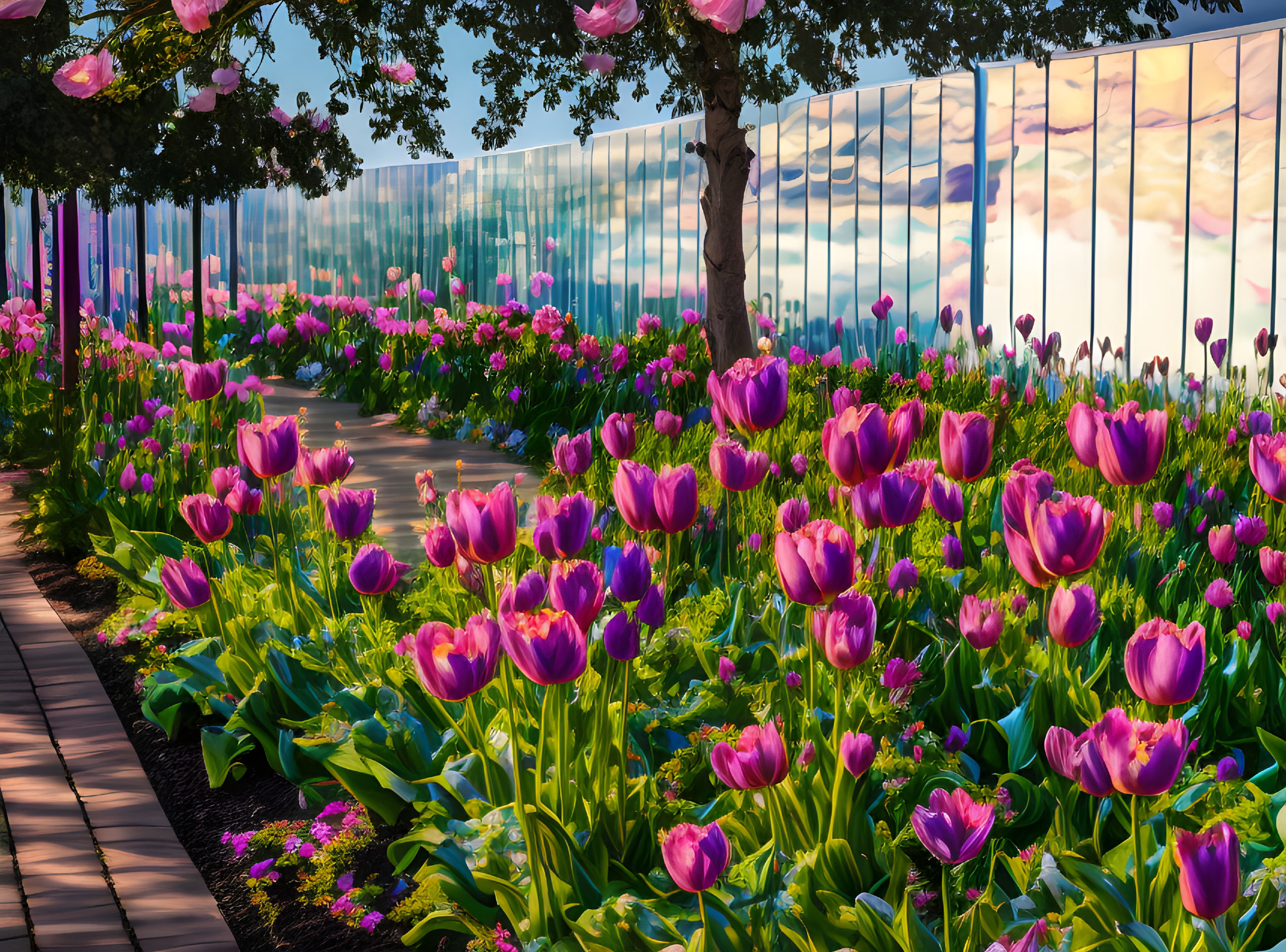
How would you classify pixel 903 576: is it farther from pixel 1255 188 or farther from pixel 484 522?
pixel 1255 188

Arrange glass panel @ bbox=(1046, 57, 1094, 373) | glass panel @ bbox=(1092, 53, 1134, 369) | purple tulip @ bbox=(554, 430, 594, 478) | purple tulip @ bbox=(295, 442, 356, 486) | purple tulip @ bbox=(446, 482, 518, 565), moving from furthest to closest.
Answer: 1. glass panel @ bbox=(1046, 57, 1094, 373)
2. glass panel @ bbox=(1092, 53, 1134, 369)
3. purple tulip @ bbox=(554, 430, 594, 478)
4. purple tulip @ bbox=(295, 442, 356, 486)
5. purple tulip @ bbox=(446, 482, 518, 565)

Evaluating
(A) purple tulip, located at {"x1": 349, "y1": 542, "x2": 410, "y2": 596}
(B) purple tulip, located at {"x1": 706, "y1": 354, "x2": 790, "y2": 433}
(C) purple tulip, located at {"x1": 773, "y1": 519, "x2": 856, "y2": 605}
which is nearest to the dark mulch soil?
(A) purple tulip, located at {"x1": 349, "y1": 542, "x2": 410, "y2": 596}

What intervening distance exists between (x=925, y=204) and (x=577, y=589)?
6085 mm

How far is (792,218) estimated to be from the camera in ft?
25.9

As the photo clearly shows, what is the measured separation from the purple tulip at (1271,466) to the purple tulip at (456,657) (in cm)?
153

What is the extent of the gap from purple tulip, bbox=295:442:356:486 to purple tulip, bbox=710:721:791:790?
1.34 metres

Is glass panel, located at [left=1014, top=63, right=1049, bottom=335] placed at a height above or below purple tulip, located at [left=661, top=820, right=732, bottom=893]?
above

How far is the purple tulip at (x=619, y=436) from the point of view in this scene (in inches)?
98.3

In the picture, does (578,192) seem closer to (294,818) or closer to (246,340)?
(246,340)

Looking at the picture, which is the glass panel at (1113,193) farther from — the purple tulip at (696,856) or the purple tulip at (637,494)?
the purple tulip at (696,856)

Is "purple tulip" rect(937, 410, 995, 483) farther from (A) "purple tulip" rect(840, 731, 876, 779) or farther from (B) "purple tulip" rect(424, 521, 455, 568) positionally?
(B) "purple tulip" rect(424, 521, 455, 568)

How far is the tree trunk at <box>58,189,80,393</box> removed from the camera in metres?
5.11

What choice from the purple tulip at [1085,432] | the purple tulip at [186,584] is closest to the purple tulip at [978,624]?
the purple tulip at [1085,432]

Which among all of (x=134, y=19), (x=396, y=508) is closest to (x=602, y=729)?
(x=396, y=508)
